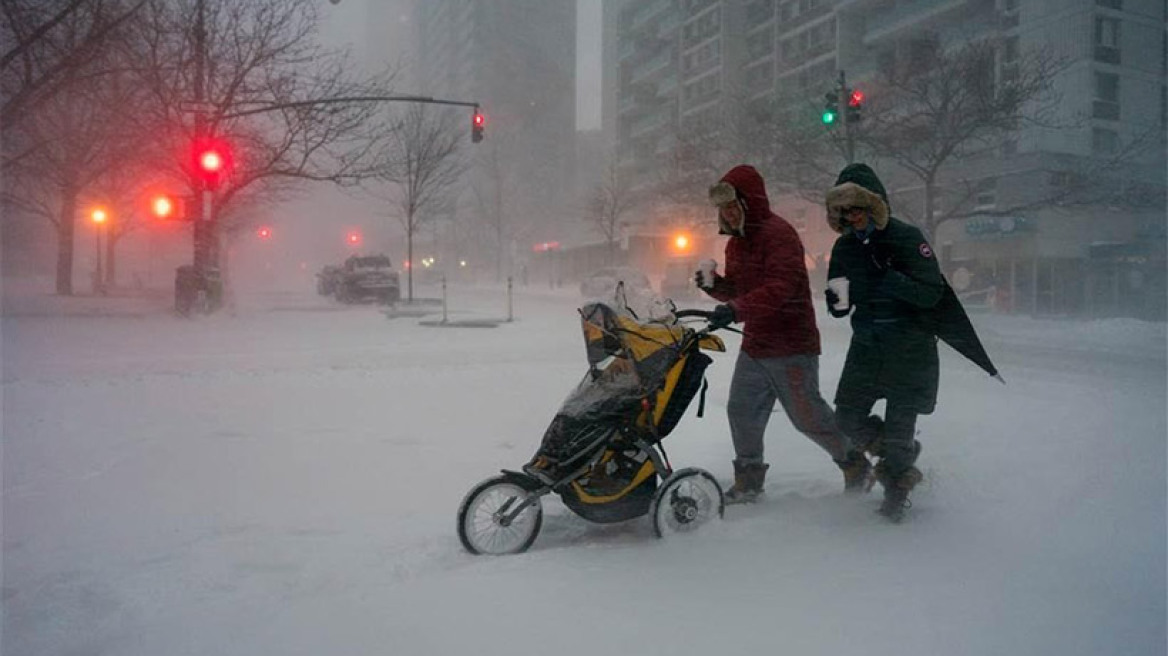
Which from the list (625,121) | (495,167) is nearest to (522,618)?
(495,167)

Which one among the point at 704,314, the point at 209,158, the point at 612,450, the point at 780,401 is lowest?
the point at 612,450

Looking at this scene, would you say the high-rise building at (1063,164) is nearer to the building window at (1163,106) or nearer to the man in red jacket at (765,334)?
the building window at (1163,106)

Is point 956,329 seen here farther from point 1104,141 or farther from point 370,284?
point 1104,141

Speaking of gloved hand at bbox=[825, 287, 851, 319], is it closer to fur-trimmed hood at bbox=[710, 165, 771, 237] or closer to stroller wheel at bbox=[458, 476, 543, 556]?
fur-trimmed hood at bbox=[710, 165, 771, 237]

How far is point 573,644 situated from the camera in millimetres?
2584

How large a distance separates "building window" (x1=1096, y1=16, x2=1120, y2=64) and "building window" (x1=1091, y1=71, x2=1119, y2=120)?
61 cm

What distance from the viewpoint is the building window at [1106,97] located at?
29.3 m

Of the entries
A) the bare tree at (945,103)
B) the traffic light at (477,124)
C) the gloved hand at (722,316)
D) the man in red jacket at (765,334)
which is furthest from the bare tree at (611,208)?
the gloved hand at (722,316)

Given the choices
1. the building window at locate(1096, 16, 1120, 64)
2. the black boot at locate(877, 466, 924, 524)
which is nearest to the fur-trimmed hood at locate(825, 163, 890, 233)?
the black boot at locate(877, 466, 924, 524)

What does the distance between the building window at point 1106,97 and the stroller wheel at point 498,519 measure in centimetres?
3438

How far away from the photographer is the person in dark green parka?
3.72m

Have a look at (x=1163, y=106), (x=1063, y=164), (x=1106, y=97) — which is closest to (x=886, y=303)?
(x=1063, y=164)

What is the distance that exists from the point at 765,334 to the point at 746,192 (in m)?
0.80

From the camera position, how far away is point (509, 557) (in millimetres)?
3377
